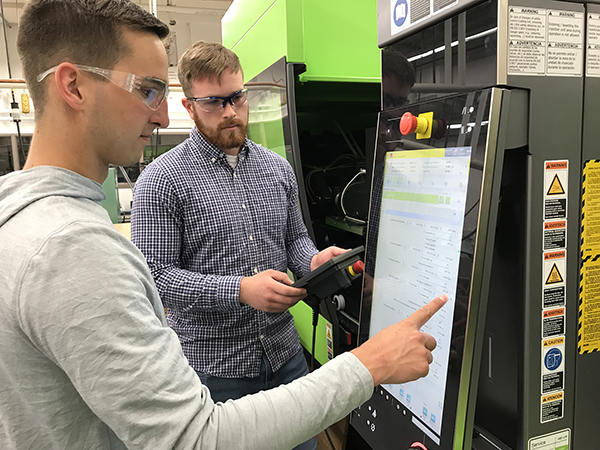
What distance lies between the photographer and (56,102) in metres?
→ 0.68

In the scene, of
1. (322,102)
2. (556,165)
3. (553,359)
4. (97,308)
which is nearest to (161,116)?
(97,308)

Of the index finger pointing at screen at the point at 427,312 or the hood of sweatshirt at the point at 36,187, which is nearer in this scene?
the hood of sweatshirt at the point at 36,187

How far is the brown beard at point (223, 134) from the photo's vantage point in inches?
55.5

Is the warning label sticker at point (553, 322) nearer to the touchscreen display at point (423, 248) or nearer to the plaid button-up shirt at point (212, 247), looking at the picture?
the touchscreen display at point (423, 248)

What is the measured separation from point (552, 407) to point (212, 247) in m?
0.96

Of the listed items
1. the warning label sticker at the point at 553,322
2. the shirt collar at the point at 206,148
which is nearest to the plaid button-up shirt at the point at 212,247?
the shirt collar at the point at 206,148

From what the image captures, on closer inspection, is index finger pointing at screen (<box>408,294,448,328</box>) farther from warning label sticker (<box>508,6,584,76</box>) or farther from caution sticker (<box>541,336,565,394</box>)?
warning label sticker (<box>508,6,584,76</box>)

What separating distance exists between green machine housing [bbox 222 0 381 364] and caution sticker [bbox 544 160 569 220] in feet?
2.43

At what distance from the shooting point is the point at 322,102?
2.12m

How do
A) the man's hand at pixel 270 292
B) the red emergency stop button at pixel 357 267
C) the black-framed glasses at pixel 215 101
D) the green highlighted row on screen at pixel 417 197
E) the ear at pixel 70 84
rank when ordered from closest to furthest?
1. the ear at pixel 70 84
2. the green highlighted row on screen at pixel 417 197
3. the red emergency stop button at pixel 357 267
4. the man's hand at pixel 270 292
5. the black-framed glasses at pixel 215 101

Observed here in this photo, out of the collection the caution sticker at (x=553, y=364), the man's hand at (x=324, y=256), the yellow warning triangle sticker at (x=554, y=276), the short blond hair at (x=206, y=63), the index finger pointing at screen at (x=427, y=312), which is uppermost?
the short blond hair at (x=206, y=63)

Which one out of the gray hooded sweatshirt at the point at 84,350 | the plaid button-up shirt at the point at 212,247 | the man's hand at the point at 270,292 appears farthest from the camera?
the plaid button-up shirt at the point at 212,247

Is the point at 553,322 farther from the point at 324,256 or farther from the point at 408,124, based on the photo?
the point at 324,256

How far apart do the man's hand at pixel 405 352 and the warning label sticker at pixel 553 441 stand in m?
0.26
